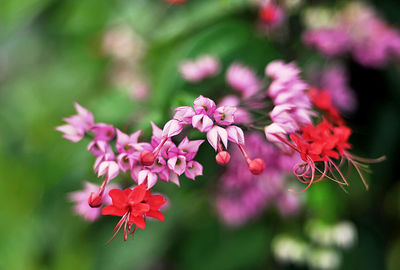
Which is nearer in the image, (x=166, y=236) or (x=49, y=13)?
(x=166, y=236)

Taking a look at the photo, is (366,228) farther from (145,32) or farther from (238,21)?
(145,32)

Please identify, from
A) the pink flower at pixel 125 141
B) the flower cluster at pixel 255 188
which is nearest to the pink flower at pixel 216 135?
the pink flower at pixel 125 141

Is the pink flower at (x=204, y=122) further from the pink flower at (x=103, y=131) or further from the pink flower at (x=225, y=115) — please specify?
the pink flower at (x=103, y=131)

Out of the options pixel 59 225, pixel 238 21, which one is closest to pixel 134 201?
pixel 238 21

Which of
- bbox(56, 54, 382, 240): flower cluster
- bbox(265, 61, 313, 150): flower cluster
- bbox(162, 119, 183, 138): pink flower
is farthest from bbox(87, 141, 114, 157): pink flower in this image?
bbox(265, 61, 313, 150): flower cluster

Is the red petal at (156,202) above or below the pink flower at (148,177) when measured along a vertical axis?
below
